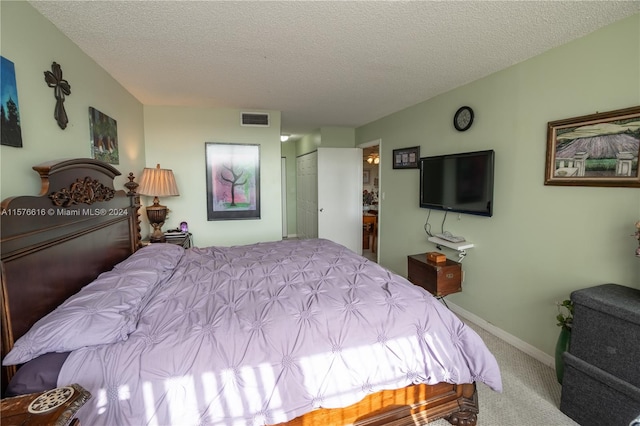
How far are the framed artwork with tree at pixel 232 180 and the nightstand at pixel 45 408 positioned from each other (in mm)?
3204

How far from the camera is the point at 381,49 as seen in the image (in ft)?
7.17

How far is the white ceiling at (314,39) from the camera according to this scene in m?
1.68

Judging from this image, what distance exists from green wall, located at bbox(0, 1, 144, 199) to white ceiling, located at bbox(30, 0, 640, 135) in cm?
11

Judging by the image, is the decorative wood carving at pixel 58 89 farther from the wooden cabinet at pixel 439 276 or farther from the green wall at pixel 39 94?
the wooden cabinet at pixel 439 276

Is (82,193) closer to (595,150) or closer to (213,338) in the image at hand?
(213,338)

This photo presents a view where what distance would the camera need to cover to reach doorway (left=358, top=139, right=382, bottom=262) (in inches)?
196

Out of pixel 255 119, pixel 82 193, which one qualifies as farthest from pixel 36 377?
pixel 255 119

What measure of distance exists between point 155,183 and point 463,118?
344cm

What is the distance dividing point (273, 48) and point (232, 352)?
6.72 ft

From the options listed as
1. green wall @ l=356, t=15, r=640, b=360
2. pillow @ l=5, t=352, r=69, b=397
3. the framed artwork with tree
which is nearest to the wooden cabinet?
green wall @ l=356, t=15, r=640, b=360

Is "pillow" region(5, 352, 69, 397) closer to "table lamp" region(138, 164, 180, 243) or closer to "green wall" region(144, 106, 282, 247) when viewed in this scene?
"table lamp" region(138, 164, 180, 243)

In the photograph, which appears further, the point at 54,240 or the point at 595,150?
the point at 595,150

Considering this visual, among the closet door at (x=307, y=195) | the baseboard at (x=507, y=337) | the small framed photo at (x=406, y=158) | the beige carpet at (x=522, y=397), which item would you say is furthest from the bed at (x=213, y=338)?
the closet door at (x=307, y=195)

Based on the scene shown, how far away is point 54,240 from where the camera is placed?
4.90 feet
